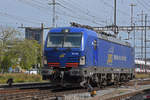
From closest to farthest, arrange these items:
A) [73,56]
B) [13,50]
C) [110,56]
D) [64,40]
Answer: [73,56]
[64,40]
[110,56]
[13,50]

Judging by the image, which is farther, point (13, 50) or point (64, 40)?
point (13, 50)

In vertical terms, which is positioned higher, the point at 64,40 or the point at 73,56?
the point at 64,40

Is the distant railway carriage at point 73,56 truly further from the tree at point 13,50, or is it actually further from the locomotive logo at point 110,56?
the tree at point 13,50

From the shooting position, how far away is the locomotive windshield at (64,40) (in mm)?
19195

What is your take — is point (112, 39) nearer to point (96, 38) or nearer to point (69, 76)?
point (96, 38)

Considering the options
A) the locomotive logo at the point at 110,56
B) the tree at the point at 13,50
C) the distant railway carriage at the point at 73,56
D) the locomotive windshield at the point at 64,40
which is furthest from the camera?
the tree at the point at 13,50

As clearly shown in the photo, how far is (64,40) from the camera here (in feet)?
63.8

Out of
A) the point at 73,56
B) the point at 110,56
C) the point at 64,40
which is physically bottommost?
the point at 110,56

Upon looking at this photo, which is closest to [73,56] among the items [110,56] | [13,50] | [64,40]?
[64,40]

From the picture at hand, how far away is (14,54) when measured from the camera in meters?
45.2

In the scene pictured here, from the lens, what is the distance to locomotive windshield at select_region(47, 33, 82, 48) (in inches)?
756

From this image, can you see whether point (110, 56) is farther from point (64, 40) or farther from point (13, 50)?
point (13, 50)

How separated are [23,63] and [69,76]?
28218 mm

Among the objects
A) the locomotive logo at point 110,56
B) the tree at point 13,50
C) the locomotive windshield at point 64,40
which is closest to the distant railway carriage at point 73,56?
the locomotive windshield at point 64,40
